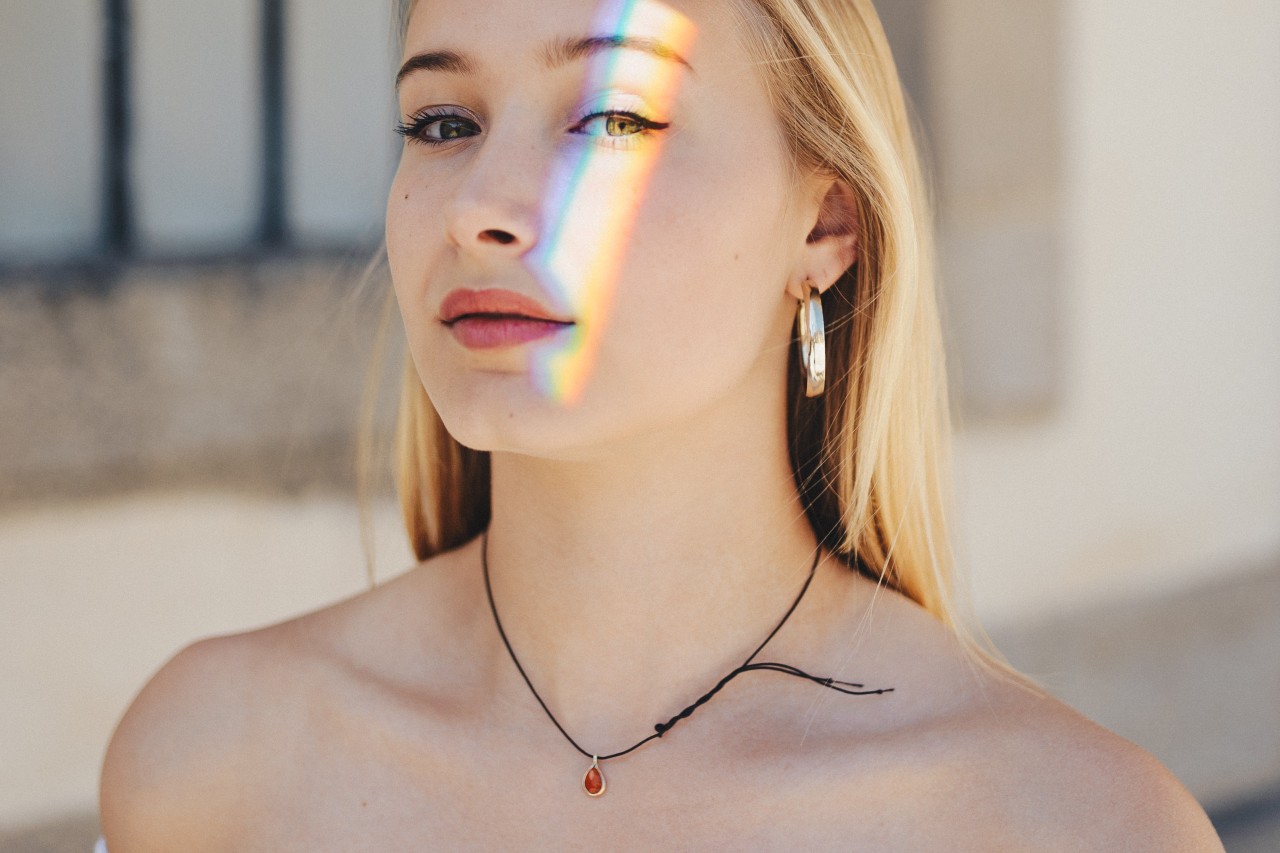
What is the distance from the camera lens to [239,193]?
312cm

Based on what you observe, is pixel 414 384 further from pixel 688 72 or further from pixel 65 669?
pixel 65 669

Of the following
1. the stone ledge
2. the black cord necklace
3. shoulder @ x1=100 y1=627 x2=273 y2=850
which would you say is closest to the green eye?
the black cord necklace

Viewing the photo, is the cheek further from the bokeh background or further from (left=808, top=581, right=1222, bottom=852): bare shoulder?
the bokeh background

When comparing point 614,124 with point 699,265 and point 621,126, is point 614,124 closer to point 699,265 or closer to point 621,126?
point 621,126

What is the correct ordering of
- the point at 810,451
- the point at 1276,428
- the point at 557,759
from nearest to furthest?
1. the point at 557,759
2. the point at 810,451
3. the point at 1276,428

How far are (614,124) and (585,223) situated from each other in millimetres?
131

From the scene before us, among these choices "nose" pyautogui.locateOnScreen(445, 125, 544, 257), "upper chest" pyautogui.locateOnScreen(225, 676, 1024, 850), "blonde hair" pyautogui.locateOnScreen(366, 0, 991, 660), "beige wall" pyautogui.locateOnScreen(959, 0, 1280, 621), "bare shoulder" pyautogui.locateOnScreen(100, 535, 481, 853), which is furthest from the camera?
"beige wall" pyautogui.locateOnScreen(959, 0, 1280, 621)

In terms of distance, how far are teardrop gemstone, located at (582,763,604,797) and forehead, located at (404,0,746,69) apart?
84cm

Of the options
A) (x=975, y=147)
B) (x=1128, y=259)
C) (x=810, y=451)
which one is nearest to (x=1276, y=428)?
(x=1128, y=259)

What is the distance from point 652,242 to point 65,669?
1.95 meters

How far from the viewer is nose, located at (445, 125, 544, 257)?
1.52 metres

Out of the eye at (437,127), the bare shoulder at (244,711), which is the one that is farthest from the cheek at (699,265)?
the bare shoulder at (244,711)

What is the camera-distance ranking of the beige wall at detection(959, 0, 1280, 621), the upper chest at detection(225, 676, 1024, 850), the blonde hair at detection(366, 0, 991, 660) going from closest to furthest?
the upper chest at detection(225, 676, 1024, 850), the blonde hair at detection(366, 0, 991, 660), the beige wall at detection(959, 0, 1280, 621)

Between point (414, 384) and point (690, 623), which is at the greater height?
point (414, 384)
